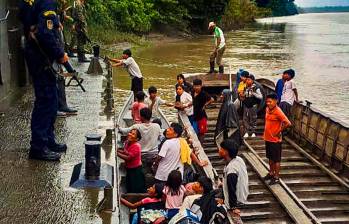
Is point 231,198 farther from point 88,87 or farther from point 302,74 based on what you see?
point 302,74

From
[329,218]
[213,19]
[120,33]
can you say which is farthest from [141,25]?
[329,218]

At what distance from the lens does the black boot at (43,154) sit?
6.76 meters

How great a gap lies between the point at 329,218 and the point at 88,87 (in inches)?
232

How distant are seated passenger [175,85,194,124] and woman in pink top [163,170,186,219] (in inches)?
178

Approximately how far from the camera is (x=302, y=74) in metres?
29.8

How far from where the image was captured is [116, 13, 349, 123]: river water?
24.1 m

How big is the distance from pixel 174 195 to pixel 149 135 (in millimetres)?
1768

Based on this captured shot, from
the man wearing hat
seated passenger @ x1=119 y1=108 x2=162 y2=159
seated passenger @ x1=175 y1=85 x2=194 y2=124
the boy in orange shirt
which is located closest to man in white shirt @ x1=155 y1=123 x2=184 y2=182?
seated passenger @ x1=119 y1=108 x2=162 y2=159

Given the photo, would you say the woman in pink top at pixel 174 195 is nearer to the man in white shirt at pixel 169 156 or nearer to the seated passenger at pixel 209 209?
the seated passenger at pixel 209 209

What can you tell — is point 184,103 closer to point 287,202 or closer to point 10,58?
point 287,202

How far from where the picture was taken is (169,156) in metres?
7.12

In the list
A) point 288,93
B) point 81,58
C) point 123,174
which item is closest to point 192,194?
point 123,174

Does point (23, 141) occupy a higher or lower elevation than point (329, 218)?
higher

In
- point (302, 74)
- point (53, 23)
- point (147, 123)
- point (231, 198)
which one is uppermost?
point (53, 23)
